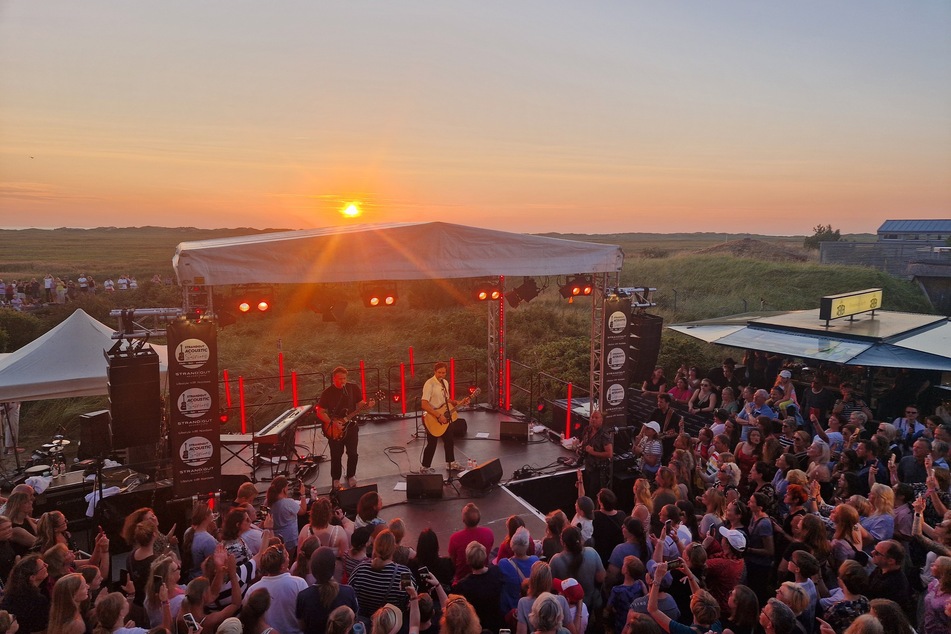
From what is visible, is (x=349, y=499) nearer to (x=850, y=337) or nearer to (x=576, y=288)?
(x=576, y=288)

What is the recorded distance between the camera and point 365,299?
9688 mm

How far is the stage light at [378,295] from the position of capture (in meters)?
9.73

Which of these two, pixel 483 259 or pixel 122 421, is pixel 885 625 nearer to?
pixel 483 259

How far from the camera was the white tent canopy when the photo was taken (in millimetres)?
9539

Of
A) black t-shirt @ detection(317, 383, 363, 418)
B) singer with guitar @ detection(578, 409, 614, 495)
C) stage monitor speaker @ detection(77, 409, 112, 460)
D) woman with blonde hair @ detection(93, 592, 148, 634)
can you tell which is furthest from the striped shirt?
stage monitor speaker @ detection(77, 409, 112, 460)

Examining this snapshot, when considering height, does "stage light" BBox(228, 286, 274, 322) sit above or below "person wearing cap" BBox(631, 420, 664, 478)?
above

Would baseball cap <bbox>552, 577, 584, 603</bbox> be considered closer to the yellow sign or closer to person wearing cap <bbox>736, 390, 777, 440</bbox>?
person wearing cap <bbox>736, 390, 777, 440</bbox>

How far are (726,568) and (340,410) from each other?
5.64 meters

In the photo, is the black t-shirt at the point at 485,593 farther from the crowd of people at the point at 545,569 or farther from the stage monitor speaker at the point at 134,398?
Answer: the stage monitor speaker at the point at 134,398

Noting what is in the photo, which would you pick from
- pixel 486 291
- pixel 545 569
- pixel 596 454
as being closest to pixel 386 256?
pixel 486 291

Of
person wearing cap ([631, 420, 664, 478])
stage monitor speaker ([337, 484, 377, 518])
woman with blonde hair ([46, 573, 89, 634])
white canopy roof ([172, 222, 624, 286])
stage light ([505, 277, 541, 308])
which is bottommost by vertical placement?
stage monitor speaker ([337, 484, 377, 518])

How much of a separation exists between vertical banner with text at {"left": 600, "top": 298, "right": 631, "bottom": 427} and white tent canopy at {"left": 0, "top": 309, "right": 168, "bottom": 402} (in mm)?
7307

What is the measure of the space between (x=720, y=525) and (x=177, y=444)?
6.00 meters

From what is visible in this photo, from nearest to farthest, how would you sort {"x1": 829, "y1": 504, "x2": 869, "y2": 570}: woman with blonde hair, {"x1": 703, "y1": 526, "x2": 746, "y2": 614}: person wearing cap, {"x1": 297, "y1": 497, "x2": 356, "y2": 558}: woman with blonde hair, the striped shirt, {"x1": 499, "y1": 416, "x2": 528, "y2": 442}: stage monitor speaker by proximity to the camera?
the striped shirt < {"x1": 703, "y1": 526, "x2": 746, "y2": 614}: person wearing cap < {"x1": 829, "y1": 504, "x2": 869, "y2": 570}: woman with blonde hair < {"x1": 297, "y1": 497, "x2": 356, "y2": 558}: woman with blonde hair < {"x1": 499, "y1": 416, "x2": 528, "y2": 442}: stage monitor speaker
